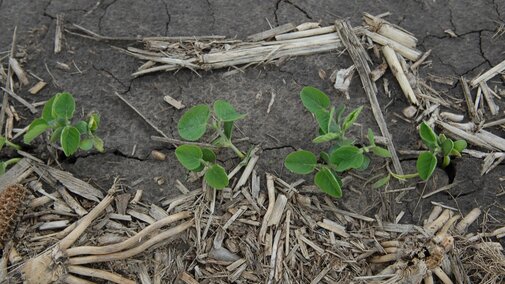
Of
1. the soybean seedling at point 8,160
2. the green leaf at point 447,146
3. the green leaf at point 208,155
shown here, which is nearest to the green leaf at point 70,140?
the soybean seedling at point 8,160

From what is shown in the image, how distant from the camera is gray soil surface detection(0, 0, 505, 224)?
2348 mm

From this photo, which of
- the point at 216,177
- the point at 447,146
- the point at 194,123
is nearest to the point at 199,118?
the point at 194,123

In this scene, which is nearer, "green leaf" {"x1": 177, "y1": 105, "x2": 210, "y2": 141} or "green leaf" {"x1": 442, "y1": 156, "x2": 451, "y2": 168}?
"green leaf" {"x1": 177, "y1": 105, "x2": 210, "y2": 141}

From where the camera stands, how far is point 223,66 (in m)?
2.50

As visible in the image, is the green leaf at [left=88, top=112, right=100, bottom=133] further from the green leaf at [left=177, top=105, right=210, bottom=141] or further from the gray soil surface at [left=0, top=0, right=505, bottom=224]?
the green leaf at [left=177, top=105, right=210, bottom=141]

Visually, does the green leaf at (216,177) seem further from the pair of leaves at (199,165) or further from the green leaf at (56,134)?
the green leaf at (56,134)

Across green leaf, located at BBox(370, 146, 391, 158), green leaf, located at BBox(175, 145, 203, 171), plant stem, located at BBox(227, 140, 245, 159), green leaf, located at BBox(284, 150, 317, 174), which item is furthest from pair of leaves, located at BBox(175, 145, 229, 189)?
green leaf, located at BBox(370, 146, 391, 158)

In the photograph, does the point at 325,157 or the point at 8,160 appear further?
the point at 8,160

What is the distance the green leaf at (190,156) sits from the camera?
2155 mm

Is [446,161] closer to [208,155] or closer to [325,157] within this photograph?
[325,157]

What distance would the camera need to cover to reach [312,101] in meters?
2.24

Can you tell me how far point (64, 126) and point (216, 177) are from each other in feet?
2.17

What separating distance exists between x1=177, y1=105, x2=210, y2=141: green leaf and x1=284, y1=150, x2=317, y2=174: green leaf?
37 cm

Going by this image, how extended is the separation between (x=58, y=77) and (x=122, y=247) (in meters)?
0.93
